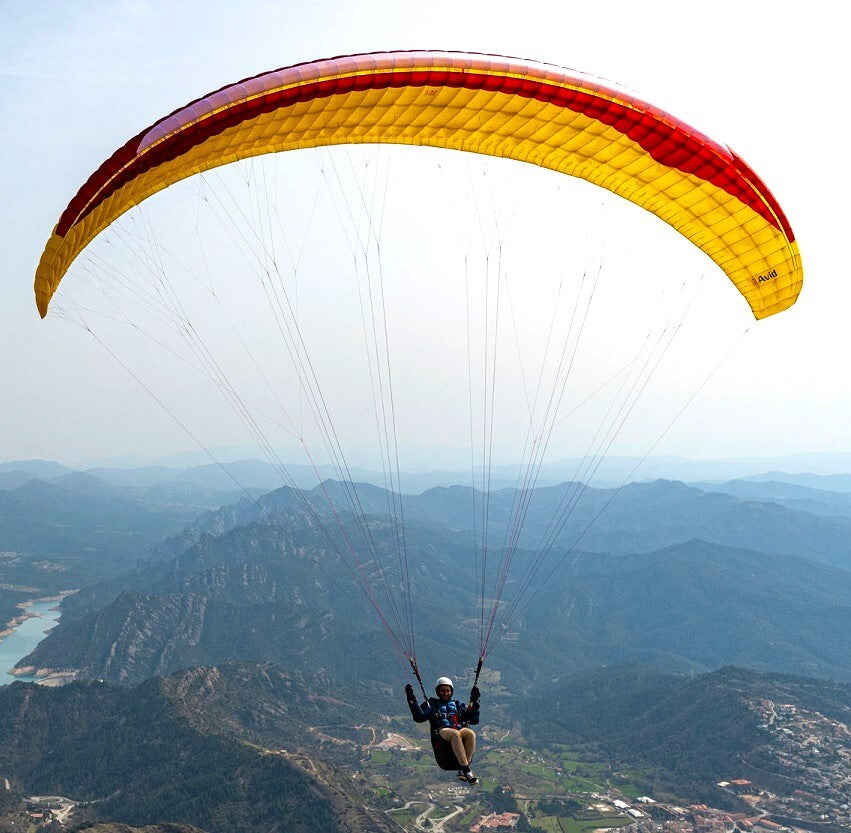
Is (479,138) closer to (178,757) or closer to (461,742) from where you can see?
(461,742)

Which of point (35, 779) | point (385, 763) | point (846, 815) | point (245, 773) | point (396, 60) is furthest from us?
point (385, 763)

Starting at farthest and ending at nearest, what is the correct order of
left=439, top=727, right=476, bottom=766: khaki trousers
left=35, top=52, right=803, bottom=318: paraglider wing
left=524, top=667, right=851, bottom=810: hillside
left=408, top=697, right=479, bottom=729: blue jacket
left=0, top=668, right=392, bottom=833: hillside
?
left=524, top=667, right=851, bottom=810: hillside < left=0, top=668, right=392, bottom=833: hillside < left=408, top=697, right=479, bottom=729: blue jacket < left=439, top=727, right=476, bottom=766: khaki trousers < left=35, top=52, right=803, bottom=318: paraglider wing

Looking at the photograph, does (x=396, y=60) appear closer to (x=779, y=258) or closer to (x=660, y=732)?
(x=779, y=258)

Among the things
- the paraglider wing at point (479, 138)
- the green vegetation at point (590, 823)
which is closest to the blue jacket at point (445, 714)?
the paraglider wing at point (479, 138)

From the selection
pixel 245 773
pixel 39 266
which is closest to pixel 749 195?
pixel 39 266

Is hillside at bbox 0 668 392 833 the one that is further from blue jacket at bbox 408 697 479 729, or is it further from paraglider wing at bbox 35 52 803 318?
paraglider wing at bbox 35 52 803 318

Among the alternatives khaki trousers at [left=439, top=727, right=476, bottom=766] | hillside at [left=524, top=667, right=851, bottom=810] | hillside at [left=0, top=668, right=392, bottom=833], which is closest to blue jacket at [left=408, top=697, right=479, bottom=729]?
khaki trousers at [left=439, top=727, right=476, bottom=766]

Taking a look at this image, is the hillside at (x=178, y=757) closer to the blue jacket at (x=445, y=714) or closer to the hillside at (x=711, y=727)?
the hillside at (x=711, y=727)
